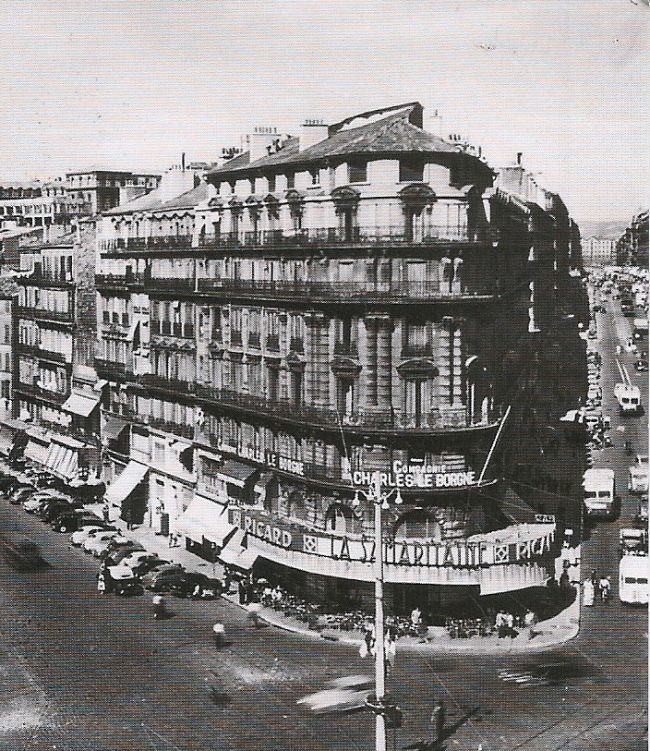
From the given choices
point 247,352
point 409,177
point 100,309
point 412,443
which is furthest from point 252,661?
point 100,309

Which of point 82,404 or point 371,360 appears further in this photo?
point 82,404

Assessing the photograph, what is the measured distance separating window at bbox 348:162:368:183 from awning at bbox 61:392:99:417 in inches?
476

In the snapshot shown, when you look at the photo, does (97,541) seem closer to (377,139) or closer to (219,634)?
(219,634)

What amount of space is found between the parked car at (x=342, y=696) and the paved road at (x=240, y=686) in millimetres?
285

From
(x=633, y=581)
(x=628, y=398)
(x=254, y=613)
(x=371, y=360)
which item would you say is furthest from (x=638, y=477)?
(x=254, y=613)

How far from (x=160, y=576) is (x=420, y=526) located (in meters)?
6.59

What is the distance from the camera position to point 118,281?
31.6m

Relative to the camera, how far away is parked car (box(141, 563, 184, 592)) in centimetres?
2703

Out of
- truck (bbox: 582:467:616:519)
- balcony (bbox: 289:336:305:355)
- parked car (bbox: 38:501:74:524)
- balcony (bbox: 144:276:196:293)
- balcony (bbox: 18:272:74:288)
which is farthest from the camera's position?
balcony (bbox: 18:272:74:288)

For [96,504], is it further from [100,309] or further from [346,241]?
[346,241]

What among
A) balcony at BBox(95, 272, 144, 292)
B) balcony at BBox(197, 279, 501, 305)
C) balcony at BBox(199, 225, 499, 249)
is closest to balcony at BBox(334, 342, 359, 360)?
balcony at BBox(197, 279, 501, 305)

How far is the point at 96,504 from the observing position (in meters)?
33.4

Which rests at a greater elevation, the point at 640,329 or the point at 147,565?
the point at 640,329

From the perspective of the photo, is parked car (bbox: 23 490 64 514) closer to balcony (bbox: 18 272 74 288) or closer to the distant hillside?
balcony (bbox: 18 272 74 288)
